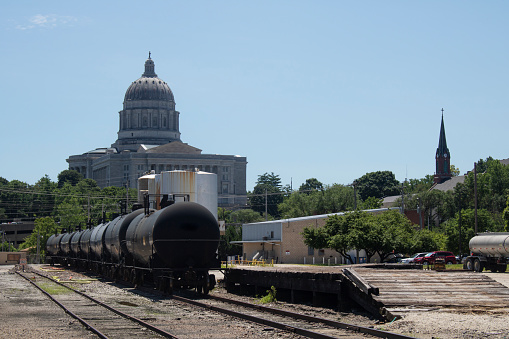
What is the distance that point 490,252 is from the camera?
4809cm

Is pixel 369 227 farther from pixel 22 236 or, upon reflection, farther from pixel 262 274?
pixel 22 236

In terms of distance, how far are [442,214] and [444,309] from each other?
116 m

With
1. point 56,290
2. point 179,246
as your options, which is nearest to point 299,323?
point 179,246

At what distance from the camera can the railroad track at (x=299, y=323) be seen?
16264mm

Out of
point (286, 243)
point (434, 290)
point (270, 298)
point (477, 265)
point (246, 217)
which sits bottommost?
point (270, 298)

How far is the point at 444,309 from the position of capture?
19156 mm

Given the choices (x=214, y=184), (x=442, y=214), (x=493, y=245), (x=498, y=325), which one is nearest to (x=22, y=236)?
(x=442, y=214)

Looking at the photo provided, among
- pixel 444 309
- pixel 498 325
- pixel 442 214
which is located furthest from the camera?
pixel 442 214

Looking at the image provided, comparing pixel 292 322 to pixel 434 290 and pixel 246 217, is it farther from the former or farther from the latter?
pixel 246 217

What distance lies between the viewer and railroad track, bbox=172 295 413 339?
16264 millimetres

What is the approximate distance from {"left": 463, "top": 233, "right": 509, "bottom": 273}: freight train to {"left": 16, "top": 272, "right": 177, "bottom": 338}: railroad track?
28.7 meters

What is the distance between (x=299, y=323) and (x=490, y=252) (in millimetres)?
32684

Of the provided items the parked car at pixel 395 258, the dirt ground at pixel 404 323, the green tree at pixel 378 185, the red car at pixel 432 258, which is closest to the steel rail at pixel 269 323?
the dirt ground at pixel 404 323

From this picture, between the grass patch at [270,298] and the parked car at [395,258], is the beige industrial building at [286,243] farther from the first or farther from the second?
the grass patch at [270,298]
